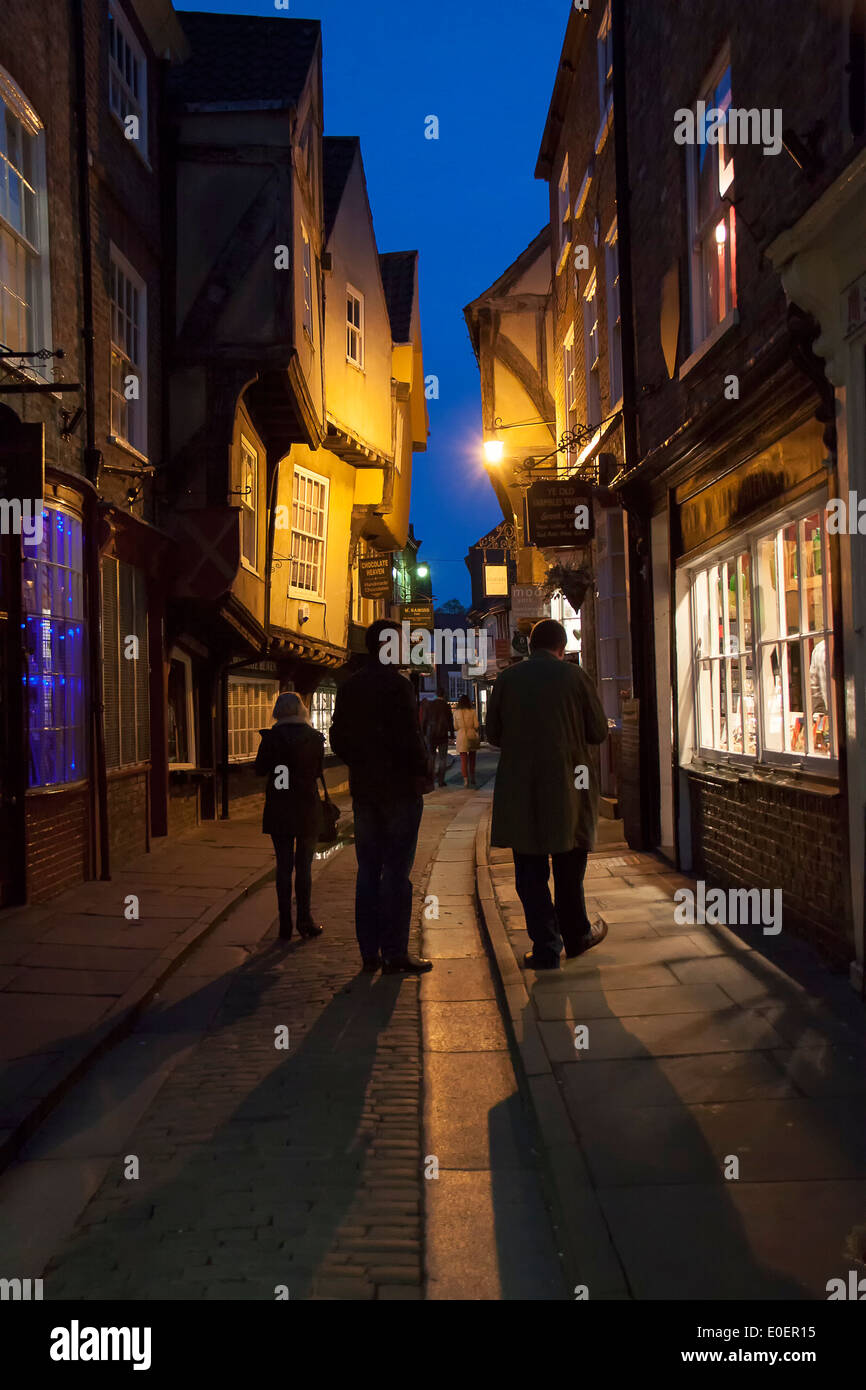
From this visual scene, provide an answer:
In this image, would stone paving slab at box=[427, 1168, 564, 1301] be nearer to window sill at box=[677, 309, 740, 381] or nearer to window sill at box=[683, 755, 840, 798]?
window sill at box=[683, 755, 840, 798]

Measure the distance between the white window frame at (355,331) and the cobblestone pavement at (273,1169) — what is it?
17.8 m

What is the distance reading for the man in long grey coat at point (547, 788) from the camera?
6.57m

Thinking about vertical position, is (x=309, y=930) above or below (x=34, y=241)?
below

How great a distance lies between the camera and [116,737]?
37.7 feet

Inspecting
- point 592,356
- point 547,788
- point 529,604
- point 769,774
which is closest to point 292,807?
point 547,788

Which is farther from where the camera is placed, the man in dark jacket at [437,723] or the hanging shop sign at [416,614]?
the hanging shop sign at [416,614]

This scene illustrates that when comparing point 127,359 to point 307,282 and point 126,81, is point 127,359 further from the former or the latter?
point 307,282

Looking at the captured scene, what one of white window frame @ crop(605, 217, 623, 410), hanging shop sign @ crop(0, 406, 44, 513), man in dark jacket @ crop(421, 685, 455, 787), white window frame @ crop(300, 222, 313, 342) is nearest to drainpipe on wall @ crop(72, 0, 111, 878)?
hanging shop sign @ crop(0, 406, 44, 513)

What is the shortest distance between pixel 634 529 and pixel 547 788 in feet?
16.0

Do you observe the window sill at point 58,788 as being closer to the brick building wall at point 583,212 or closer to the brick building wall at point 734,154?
the brick building wall at point 734,154

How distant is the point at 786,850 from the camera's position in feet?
22.6

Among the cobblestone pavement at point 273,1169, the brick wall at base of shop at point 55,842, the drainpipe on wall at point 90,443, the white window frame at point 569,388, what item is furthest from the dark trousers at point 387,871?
the white window frame at point 569,388

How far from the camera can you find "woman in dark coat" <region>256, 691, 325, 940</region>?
799cm

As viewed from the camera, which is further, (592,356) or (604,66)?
(592,356)
